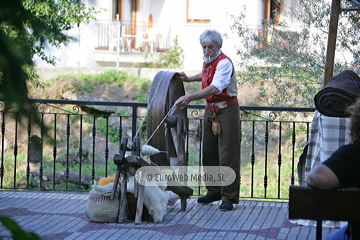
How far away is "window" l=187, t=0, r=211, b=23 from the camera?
16891 millimetres

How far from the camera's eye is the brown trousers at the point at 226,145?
5041 mm

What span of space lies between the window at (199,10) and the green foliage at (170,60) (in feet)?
3.53

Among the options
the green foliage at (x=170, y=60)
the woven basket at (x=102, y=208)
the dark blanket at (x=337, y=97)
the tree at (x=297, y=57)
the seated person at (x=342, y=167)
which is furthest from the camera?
the green foliage at (x=170, y=60)

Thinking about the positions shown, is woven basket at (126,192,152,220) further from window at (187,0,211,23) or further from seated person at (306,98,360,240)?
window at (187,0,211,23)

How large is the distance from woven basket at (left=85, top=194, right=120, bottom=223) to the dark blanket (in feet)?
6.52

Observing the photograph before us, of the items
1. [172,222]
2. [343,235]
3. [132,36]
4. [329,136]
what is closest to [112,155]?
[132,36]

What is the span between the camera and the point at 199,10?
17.0 meters

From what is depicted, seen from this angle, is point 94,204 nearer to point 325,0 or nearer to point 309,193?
point 309,193

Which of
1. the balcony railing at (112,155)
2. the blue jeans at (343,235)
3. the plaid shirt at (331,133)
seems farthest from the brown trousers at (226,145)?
the balcony railing at (112,155)

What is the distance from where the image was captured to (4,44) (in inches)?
54.3

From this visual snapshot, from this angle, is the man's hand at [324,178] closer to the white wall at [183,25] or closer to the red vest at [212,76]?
the red vest at [212,76]

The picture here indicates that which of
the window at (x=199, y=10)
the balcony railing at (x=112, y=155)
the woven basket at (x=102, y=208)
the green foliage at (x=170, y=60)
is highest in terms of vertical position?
the window at (x=199, y=10)

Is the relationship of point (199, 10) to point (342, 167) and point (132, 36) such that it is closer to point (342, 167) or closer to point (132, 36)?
point (132, 36)

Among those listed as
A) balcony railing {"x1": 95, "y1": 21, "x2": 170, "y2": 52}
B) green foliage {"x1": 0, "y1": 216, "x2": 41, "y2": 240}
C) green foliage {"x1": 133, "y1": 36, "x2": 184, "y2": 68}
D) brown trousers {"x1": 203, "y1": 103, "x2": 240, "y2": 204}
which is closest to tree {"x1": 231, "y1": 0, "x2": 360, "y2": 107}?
brown trousers {"x1": 203, "y1": 103, "x2": 240, "y2": 204}
